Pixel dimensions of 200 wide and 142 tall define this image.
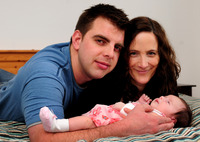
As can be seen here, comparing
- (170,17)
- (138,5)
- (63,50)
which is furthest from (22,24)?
(170,17)

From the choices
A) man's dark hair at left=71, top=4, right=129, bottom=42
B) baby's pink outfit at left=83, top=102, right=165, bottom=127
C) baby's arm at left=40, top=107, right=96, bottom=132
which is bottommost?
baby's pink outfit at left=83, top=102, right=165, bottom=127

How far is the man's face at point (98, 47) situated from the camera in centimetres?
126

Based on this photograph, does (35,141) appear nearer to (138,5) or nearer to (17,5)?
(17,5)

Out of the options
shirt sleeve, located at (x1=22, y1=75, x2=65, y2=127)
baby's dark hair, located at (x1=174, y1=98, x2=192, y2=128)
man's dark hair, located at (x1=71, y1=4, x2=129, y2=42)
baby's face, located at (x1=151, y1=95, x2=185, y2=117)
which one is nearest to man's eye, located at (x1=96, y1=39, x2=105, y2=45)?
man's dark hair, located at (x1=71, y1=4, x2=129, y2=42)

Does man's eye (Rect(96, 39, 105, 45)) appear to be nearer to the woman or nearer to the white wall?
the woman

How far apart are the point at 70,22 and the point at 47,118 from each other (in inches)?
84.2

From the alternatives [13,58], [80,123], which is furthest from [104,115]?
[13,58]

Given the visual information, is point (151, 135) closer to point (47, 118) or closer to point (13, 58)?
point (47, 118)

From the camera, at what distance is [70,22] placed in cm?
274

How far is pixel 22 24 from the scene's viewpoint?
2611 mm

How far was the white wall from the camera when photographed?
2600 mm

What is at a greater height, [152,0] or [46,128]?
[152,0]

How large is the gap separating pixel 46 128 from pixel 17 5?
7.48 ft

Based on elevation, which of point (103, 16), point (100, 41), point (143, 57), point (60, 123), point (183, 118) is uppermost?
point (103, 16)
